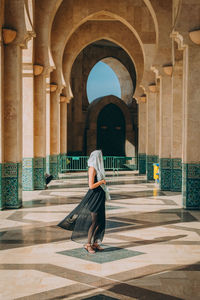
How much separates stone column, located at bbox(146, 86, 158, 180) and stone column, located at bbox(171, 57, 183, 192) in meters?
4.65

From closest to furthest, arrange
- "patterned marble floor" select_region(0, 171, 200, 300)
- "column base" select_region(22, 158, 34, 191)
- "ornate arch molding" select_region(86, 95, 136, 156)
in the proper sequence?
"patterned marble floor" select_region(0, 171, 200, 300), "column base" select_region(22, 158, 34, 191), "ornate arch molding" select_region(86, 95, 136, 156)

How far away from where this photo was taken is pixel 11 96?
28.7ft

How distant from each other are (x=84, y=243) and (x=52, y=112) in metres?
11.7

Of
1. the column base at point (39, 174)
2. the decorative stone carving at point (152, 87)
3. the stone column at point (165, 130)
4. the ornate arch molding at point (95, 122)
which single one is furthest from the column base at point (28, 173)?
the ornate arch molding at point (95, 122)

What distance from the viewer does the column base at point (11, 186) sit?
28.3 ft

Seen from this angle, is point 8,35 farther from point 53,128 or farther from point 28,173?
point 53,128

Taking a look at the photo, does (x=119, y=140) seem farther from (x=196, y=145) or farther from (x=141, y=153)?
(x=196, y=145)

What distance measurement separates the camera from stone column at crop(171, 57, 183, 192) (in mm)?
11211

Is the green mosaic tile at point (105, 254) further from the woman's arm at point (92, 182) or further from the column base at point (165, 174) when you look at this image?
the column base at point (165, 174)

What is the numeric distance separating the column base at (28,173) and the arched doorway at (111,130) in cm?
1414

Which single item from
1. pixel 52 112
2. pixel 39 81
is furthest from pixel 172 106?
pixel 52 112

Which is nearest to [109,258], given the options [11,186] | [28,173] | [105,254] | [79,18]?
[105,254]

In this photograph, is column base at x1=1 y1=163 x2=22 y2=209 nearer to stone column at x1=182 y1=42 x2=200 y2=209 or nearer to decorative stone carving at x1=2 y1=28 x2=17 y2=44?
decorative stone carving at x1=2 y1=28 x2=17 y2=44

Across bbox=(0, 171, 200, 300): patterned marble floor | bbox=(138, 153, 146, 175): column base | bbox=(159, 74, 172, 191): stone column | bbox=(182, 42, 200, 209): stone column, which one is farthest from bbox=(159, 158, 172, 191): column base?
bbox=(138, 153, 146, 175): column base
